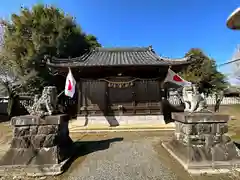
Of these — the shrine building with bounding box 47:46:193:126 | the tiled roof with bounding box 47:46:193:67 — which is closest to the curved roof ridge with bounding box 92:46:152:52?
the tiled roof with bounding box 47:46:193:67

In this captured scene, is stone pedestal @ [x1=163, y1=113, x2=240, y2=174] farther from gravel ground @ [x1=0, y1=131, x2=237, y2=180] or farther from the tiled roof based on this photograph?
the tiled roof

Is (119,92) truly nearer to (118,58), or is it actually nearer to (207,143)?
(118,58)

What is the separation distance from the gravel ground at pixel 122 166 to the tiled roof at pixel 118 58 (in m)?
5.54

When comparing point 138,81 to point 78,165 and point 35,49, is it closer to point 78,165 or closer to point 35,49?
point 78,165

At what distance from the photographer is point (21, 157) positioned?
12.4ft

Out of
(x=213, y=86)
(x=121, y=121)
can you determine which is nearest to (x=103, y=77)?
(x=121, y=121)

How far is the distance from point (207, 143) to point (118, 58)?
8620 millimetres

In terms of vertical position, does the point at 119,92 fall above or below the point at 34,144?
above

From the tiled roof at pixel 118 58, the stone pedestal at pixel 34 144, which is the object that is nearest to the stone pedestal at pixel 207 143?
the stone pedestal at pixel 34 144

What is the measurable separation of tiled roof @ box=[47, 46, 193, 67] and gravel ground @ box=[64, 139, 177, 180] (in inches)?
218

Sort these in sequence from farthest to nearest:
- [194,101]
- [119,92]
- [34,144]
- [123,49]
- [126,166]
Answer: [123,49] → [119,92] → [194,101] → [34,144] → [126,166]

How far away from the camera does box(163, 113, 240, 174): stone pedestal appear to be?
357cm

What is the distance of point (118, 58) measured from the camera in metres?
11.5

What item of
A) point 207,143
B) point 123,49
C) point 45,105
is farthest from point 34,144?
point 123,49
